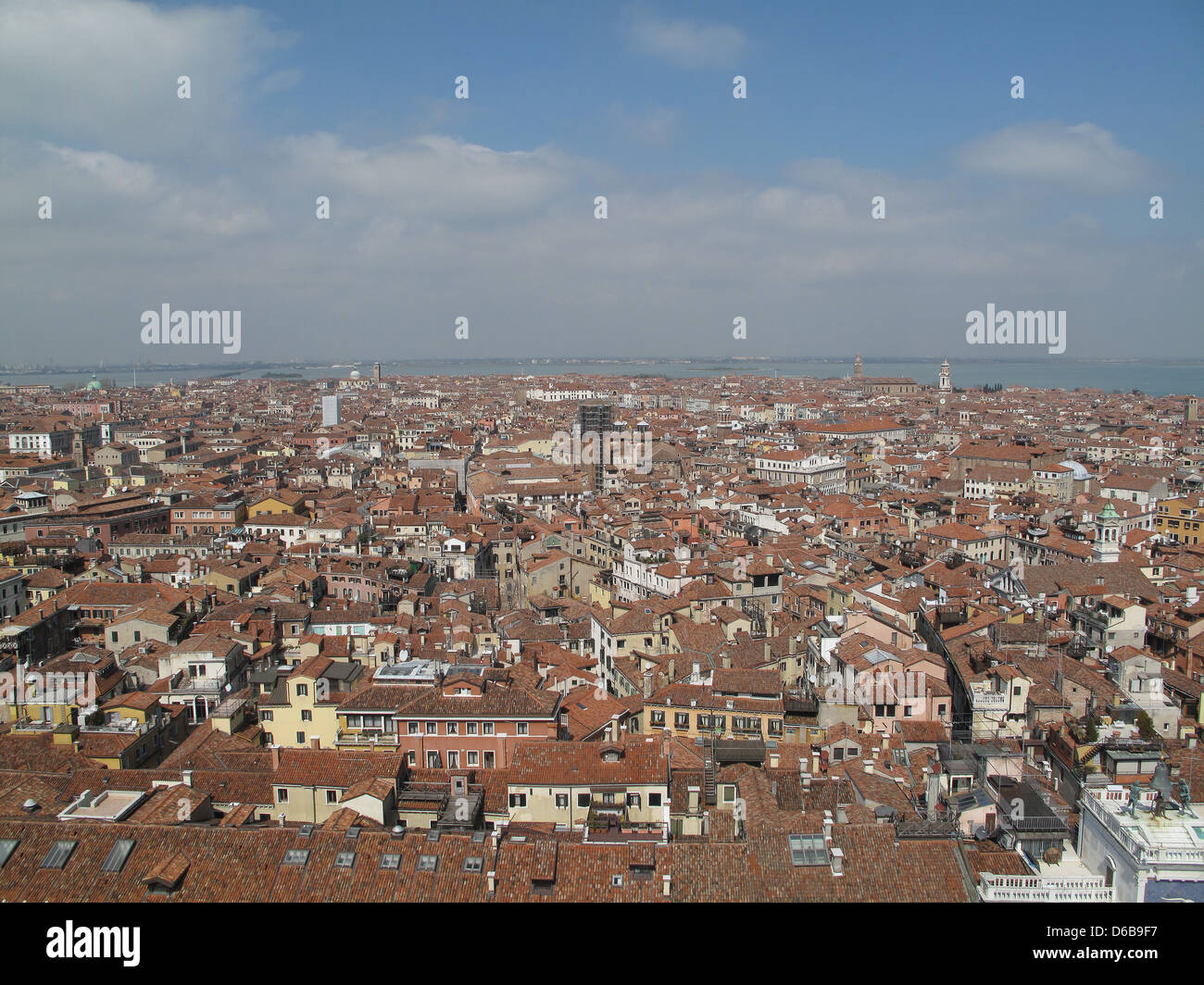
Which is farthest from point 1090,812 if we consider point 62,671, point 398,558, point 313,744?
point 398,558

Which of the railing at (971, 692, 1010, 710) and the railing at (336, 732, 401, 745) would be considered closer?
the railing at (336, 732, 401, 745)

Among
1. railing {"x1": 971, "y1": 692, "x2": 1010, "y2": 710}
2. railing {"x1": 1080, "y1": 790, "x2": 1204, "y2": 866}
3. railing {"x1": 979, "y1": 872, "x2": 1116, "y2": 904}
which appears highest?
railing {"x1": 1080, "y1": 790, "x2": 1204, "y2": 866}

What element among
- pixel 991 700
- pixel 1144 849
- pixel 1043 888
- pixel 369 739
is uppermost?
pixel 1144 849

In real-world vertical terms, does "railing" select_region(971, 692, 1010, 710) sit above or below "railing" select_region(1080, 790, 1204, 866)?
below

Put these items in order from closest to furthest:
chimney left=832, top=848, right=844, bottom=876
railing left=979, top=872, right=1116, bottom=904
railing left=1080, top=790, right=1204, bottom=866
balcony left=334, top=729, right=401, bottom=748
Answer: railing left=1080, top=790, right=1204, bottom=866, railing left=979, top=872, right=1116, bottom=904, chimney left=832, top=848, right=844, bottom=876, balcony left=334, top=729, right=401, bottom=748

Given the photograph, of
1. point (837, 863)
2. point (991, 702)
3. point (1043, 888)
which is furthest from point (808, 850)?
point (991, 702)

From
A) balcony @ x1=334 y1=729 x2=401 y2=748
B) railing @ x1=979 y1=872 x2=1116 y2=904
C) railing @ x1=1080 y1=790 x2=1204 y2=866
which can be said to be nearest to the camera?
railing @ x1=1080 y1=790 x2=1204 y2=866

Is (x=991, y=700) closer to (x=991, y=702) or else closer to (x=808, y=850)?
(x=991, y=702)

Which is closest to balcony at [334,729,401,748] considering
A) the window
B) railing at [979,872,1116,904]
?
the window

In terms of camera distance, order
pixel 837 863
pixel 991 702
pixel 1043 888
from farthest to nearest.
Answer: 1. pixel 991 702
2. pixel 837 863
3. pixel 1043 888

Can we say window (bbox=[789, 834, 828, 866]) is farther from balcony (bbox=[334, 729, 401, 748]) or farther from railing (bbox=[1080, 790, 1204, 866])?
balcony (bbox=[334, 729, 401, 748])
